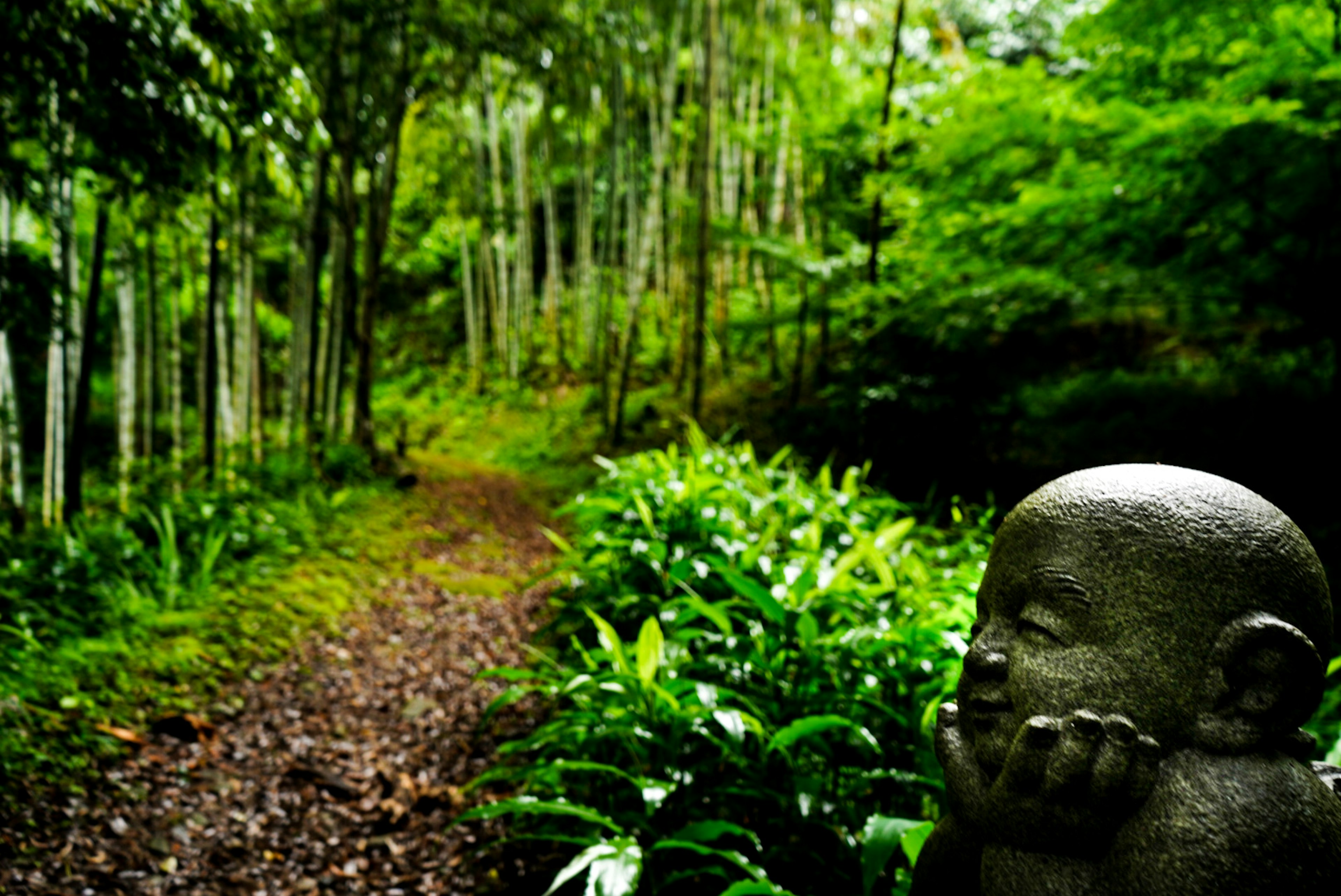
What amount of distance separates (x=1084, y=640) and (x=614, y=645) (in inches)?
68.1

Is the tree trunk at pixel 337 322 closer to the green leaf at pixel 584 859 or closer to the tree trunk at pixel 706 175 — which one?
the tree trunk at pixel 706 175

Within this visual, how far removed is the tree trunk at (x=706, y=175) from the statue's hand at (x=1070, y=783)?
23.3 ft

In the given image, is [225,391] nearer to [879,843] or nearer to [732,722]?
[732,722]

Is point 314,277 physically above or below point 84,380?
above

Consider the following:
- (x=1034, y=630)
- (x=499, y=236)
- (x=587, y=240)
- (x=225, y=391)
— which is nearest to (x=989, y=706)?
(x=1034, y=630)

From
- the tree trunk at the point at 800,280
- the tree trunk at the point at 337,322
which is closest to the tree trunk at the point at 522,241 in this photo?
the tree trunk at the point at 337,322

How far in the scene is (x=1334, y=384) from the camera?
5.32 m

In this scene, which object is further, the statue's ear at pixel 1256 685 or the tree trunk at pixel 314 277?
the tree trunk at pixel 314 277

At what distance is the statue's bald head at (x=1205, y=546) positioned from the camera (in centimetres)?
95

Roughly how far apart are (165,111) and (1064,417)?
7.78 metres

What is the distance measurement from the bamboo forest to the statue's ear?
172 mm

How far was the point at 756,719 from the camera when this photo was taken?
2.21m

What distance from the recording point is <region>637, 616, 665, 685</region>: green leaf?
2.26 meters

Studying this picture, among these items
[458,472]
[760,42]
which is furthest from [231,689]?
[760,42]
